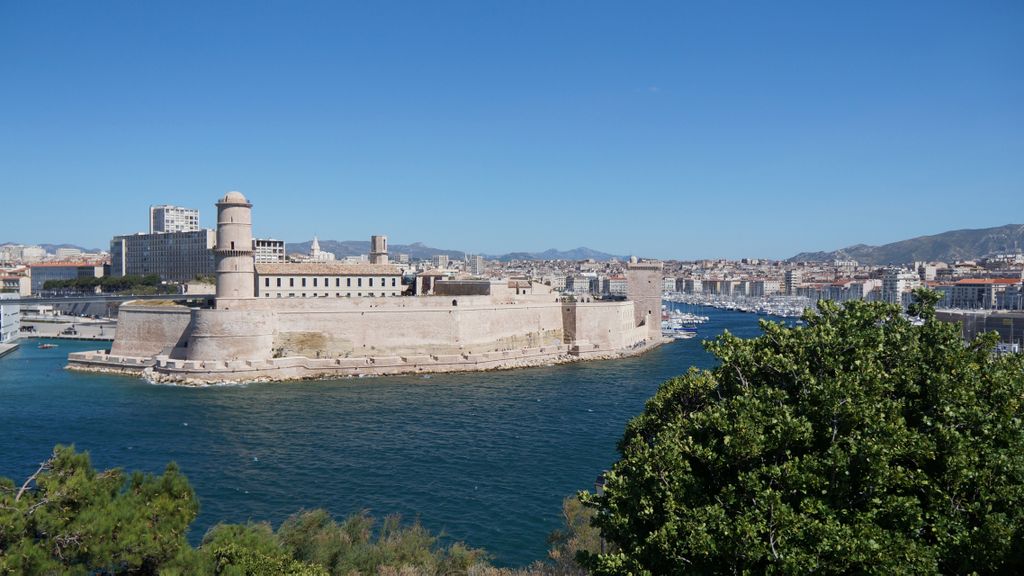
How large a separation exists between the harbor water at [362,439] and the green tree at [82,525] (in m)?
5.36

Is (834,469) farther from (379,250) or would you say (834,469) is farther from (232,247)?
(379,250)

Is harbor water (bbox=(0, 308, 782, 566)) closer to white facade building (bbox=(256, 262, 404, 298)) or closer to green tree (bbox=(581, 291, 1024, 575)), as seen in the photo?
green tree (bbox=(581, 291, 1024, 575))

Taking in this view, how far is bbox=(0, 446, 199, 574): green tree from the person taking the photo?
5520 mm

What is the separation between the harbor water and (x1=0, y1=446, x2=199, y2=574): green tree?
5.36m

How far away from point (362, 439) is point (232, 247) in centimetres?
1297

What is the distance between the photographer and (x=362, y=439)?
57.5ft

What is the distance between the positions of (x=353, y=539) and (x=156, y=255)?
8039 cm

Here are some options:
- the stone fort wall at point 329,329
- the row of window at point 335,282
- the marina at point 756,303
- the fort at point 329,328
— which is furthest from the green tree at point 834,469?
the marina at point 756,303

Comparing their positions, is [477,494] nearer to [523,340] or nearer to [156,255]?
[523,340]

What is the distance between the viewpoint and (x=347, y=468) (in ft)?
49.3

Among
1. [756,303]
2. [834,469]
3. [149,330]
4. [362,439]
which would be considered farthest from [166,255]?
[834,469]

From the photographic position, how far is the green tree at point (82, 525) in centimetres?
552

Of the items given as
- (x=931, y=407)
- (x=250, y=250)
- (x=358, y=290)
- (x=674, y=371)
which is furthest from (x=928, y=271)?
(x=931, y=407)

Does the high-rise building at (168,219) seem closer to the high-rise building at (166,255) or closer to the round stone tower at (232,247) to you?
the high-rise building at (166,255)
